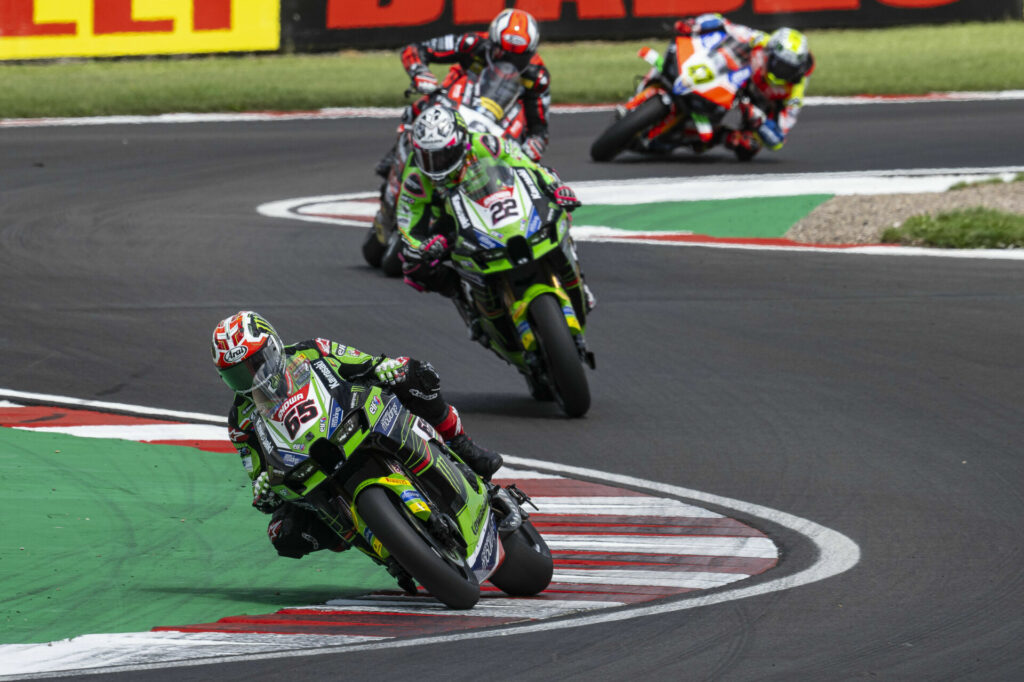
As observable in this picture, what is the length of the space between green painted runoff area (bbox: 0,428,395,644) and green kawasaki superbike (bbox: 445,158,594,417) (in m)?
1.86

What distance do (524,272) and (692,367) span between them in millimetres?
1696

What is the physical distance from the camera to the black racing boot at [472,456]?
289 inches

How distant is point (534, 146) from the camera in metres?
14.9

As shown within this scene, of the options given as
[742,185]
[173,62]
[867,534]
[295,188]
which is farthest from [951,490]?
[173,62]

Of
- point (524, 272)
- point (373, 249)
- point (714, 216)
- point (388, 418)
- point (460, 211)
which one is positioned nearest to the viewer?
point (388, 418)

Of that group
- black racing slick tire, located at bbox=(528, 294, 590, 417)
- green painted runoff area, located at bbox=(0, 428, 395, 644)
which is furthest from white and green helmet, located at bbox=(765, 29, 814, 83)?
green painted runoff area, located at bbox=(0, 428, 395, 644)

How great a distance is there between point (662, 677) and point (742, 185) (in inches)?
517

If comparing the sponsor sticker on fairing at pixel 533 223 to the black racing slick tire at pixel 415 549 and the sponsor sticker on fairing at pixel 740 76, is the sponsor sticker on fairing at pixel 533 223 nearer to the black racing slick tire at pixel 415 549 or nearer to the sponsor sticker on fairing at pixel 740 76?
the black racing slick tire at pixel 415 549

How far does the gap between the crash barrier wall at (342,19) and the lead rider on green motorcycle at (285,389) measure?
733 inches

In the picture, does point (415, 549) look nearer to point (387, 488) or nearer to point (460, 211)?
point (387, 488)

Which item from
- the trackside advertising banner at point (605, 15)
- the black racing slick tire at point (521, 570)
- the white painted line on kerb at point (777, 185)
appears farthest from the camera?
the trackside advertising banner at point (605, 15)

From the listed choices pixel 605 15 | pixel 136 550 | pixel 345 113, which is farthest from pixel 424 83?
pixel 605 15

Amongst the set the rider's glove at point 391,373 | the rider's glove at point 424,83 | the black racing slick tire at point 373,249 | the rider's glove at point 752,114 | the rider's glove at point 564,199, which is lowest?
the black racing slick tire at point 373,249

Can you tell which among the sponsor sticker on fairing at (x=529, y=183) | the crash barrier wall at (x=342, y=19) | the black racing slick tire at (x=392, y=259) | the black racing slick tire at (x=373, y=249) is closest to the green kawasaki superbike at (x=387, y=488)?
the sponsor sticker on fairing at (x=529, y=183)
